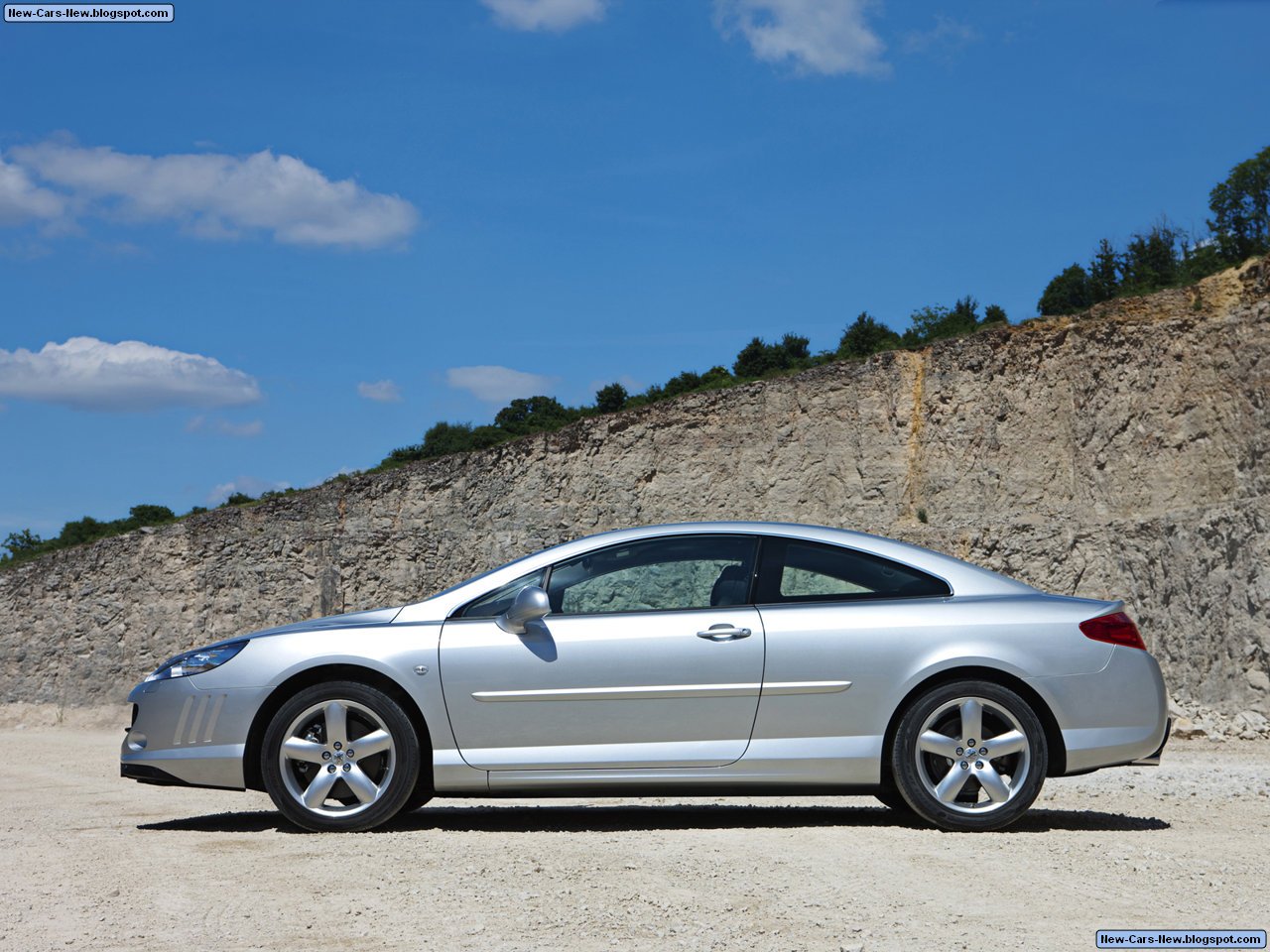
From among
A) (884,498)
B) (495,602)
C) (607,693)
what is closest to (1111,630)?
(607,693)

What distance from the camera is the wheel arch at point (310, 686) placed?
20.6ft

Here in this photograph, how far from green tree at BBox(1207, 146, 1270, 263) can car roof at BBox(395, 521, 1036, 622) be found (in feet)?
67.8

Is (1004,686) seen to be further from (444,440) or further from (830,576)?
(444,440)

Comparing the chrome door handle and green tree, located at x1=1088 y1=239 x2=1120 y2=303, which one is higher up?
green tree, located at x1=1088 y1=239 x2=1120 y2=303

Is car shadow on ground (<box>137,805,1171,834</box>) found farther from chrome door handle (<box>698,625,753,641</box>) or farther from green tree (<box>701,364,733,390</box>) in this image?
green tree (<box>701,364,733,390</box>)

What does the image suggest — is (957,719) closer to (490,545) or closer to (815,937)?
(815,937)

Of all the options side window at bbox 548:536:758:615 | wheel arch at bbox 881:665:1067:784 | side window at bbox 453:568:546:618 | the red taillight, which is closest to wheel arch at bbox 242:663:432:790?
side window at bbox 453:568:546:618

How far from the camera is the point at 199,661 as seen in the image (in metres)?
6.52

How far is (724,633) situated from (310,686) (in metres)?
2.08

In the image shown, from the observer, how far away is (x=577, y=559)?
653cm

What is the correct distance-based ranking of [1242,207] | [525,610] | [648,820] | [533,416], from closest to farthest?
[525,610] < [648,820] < [1242,207] < [533,416]

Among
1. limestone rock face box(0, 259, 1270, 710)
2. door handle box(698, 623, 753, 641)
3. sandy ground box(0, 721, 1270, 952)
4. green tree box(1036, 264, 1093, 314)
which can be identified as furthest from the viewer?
green tree box(1036, 264, 1093, 314)

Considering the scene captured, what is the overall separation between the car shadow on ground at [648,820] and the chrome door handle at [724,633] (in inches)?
39.2

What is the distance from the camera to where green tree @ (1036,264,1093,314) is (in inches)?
1105
